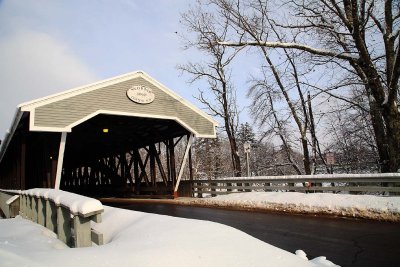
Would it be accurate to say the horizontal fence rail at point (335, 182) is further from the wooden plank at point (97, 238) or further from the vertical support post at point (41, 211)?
the vertical support post at point (41, 211)

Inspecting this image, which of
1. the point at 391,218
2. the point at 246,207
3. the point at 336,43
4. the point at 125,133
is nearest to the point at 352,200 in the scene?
the point at 391,218

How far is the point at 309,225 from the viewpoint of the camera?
7445mm

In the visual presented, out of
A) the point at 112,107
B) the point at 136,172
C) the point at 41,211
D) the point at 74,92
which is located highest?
the point at 74,92

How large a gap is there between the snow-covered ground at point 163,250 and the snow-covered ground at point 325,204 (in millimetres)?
5932

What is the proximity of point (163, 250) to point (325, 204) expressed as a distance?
25.1 feet

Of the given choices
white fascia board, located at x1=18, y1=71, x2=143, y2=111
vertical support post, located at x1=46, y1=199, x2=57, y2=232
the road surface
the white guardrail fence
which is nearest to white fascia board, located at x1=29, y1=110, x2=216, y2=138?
white fascia board, located at x1=18, y1=71, x2=143, y2=111

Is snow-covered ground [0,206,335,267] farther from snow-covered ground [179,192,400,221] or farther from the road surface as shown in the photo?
snow-covered ground [179,192,400,221]

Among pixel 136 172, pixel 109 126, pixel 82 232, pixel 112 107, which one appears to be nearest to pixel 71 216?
pixel 82 232

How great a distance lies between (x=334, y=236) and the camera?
6.17 metres

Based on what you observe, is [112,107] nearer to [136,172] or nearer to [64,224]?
[136,172]

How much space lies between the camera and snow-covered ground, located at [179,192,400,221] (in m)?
7.92

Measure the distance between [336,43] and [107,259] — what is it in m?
12.3

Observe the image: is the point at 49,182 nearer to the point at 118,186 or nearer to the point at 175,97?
the point at 175,97

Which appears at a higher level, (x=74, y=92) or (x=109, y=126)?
(x=74, y=92)
